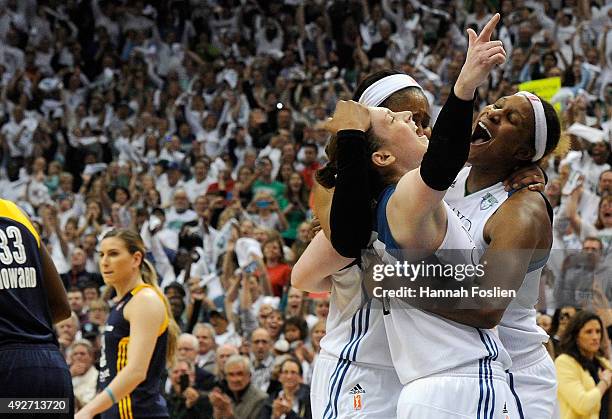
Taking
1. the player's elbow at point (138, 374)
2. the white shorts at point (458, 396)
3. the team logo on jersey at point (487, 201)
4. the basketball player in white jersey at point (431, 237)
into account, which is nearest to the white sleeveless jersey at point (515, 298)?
the team logo on jersey at point (487, 201)

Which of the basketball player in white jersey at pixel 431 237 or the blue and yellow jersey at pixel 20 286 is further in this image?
the blue and yellow jersey at pixel 20 286

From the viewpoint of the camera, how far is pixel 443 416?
3311mm

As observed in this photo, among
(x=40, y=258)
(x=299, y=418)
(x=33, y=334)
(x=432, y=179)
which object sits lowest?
(x=299, y=418)

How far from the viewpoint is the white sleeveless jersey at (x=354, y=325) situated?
3.81 m

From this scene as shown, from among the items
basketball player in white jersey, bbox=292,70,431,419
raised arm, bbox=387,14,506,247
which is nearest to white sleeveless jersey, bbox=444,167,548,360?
basketball player in white jersey, bbox=292,70,431,419

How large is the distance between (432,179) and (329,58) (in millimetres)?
14401

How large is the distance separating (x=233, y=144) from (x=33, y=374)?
36.7 ft

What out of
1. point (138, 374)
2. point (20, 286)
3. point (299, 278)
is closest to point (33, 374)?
point (20, 286)

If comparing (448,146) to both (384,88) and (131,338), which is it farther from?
(131,338)

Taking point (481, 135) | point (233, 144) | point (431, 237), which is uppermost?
point (481, 135)

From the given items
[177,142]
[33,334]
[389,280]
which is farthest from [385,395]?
[177,142]

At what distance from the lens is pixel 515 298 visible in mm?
3830

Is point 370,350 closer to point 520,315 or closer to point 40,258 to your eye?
point 520,315

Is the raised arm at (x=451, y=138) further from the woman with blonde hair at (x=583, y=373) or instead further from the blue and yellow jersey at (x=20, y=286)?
the woman with blonde hair at (x=583, y=373)
